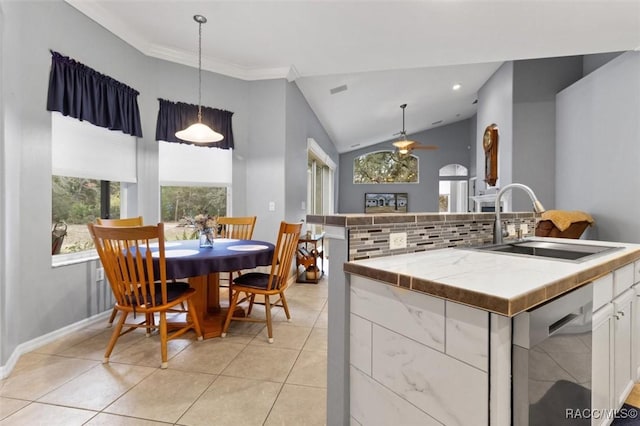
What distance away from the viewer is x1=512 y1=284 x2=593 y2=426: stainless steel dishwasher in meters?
0.80

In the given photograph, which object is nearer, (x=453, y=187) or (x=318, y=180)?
(x=318, y=180)

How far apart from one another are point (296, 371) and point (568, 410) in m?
1.45

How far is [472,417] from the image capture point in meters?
0.81

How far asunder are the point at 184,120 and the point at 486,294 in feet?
12.5

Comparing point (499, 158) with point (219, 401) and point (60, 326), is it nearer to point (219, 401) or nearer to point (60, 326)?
point (219, 401)

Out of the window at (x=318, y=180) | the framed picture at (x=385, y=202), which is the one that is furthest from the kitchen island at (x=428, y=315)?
the framed picture at (x=385, y=202)

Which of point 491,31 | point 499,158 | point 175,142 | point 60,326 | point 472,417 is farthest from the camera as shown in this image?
point 499,158

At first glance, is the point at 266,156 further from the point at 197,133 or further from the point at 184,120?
the point at 197,133

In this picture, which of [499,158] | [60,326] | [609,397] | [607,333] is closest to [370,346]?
[607,333]

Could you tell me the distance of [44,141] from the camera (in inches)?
95.4

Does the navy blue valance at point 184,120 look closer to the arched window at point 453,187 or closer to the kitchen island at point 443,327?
the kitchen island at point 443,327

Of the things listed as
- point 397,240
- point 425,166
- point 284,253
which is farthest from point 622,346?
point 425,166

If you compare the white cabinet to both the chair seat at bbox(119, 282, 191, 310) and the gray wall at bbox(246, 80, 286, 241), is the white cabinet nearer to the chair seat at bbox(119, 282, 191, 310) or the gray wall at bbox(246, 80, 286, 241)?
the chair seat at bbox(119, 282, 191, 310)

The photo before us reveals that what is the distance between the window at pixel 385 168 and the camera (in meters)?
9.77
